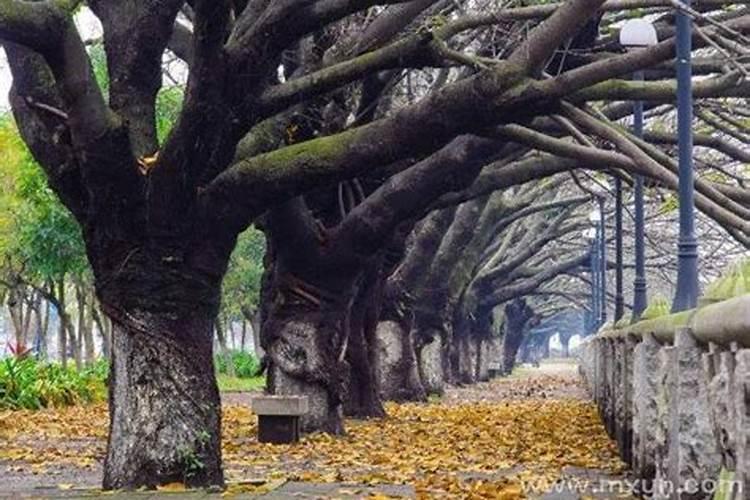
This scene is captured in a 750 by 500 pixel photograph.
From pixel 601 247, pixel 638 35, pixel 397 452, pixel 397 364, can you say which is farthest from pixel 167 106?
pixel 601 247

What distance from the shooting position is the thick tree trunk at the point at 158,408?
33.4 ft

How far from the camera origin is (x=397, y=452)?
1470 centimetres

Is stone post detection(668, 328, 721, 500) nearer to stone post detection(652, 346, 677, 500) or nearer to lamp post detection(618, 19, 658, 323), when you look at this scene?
stone post detection(652, 346, 677, 500)

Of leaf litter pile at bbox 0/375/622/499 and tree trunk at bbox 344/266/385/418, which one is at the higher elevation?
tree trunk at bbox 344/266/385/418

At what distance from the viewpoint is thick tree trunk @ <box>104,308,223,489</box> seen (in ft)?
33.4

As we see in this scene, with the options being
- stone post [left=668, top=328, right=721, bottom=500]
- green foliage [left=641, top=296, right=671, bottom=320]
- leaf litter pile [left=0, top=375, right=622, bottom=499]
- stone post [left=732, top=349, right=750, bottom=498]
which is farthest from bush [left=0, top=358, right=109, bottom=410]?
stone post [left=732, top=349, right=750, bottom=498]

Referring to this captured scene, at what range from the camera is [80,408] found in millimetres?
26734

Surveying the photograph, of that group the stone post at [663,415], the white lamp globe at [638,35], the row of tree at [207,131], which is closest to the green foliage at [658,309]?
the row of tree at [207,131]

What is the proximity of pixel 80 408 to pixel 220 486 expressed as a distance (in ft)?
56.6

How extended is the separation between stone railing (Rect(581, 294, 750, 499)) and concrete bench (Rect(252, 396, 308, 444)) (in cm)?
529

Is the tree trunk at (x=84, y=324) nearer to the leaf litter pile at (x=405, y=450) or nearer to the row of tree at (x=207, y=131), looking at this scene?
the leaf litter pile at (x=405, y=450)

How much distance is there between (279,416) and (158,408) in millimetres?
5544

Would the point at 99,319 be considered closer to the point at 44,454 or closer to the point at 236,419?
the point at 236,419

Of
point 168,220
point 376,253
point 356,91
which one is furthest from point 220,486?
point 356,91
